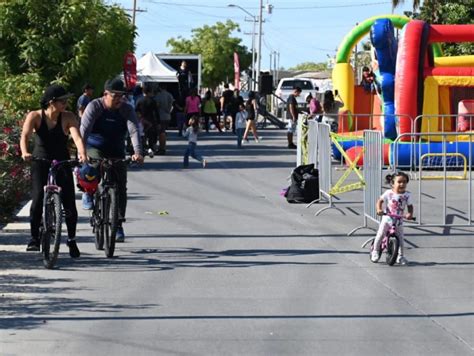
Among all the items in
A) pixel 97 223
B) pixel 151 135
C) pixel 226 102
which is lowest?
pixel 97 223

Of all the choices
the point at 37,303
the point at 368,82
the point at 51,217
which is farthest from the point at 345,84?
the point at 37,303

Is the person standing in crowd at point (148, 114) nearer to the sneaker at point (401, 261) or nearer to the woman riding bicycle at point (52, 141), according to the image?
the woman riding bicycle at point (52, 141)

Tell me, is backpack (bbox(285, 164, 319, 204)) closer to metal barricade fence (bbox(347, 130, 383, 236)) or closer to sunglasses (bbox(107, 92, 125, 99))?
metal barricade fence (bbox(347, 130, 383, 236))

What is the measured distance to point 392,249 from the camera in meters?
12.1

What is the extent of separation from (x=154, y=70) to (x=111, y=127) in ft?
117

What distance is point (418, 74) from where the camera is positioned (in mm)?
25375

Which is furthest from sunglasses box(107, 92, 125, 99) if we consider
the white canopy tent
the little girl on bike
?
the white canopy tent

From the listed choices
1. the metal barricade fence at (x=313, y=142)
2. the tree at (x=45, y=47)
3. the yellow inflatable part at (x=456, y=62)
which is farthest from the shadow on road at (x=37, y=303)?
the yellow inflatable part at (x=456, y=62)

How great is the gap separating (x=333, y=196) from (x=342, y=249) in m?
5.22

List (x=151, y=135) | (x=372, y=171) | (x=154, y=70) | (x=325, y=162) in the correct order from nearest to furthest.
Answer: (x=372, y=171) < (x=325, y=162) < (x=151, y=135) < (x=154, y=70)

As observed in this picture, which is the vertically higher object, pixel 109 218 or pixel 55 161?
pixel 55 161

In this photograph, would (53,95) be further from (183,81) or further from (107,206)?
(183,81)

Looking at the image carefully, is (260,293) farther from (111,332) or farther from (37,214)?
(37,214)

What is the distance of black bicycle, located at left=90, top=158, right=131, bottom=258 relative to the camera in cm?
1204
